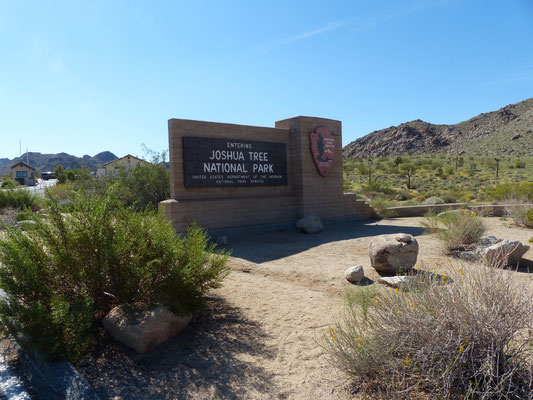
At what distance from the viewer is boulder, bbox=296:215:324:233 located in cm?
1301

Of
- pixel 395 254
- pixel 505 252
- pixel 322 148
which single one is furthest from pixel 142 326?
pixel 322 148

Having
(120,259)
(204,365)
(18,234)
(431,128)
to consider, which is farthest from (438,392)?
(431,128)

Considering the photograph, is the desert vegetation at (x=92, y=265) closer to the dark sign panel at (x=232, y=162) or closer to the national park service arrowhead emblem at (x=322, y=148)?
the dark sign panel at (x=232, y=162)

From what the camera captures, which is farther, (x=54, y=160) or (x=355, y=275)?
(x=54, y=160)

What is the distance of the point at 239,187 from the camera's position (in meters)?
12.8

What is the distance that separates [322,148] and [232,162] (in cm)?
381

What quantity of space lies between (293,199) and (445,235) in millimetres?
5980

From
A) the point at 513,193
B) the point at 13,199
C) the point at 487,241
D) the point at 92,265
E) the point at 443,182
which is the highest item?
the point at 443,182

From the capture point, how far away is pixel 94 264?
4738 mm

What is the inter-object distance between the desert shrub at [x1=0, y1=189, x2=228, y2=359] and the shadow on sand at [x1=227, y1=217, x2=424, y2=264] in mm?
4458

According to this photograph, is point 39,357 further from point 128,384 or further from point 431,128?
point 431,128

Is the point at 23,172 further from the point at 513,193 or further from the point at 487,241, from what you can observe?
the point at 487,241

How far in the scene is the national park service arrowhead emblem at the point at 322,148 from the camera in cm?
1427

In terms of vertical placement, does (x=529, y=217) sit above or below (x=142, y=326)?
above
